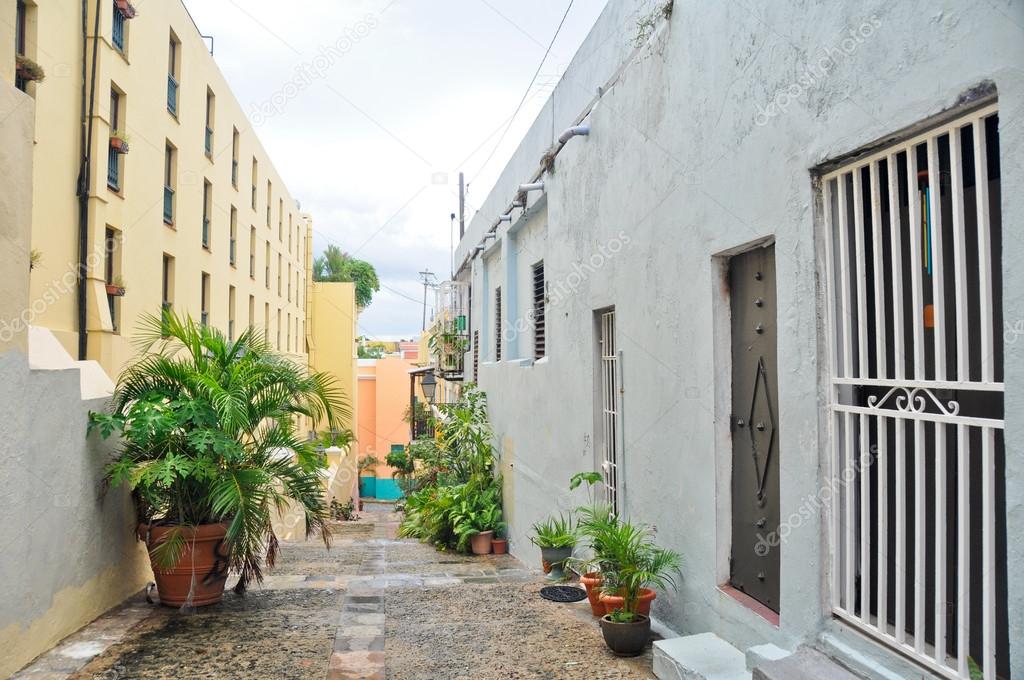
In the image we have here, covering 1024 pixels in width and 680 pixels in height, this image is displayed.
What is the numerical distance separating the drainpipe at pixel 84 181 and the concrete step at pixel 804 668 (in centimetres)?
1027

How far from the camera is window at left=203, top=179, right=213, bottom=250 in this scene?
16.6 m

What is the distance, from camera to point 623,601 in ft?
15.0

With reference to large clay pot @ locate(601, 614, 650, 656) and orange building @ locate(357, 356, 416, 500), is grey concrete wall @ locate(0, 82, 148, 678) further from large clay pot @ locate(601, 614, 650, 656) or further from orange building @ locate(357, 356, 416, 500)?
orange building @ locate(357, 356, 416, 500)

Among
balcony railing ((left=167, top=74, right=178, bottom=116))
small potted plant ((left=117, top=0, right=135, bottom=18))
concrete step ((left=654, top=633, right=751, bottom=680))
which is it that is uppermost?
small potted plant ((left=117, top=0, right=135, bottom=18))

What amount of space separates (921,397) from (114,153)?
11962 millimetres

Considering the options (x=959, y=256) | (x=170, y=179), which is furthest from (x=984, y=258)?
(x=170, y=179)

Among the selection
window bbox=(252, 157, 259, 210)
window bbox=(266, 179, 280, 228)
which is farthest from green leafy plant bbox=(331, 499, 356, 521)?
window bbox=(266, 179, 280, 228)

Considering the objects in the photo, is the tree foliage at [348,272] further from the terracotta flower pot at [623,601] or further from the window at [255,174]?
the terracotta flower pot at [623,601]

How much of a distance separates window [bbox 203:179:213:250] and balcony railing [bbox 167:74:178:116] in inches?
93.8

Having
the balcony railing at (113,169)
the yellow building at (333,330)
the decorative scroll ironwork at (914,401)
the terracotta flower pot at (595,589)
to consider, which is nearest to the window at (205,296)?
the balcony railing at (113,169)

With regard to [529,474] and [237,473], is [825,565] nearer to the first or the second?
[237,473]

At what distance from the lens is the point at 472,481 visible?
11.1 m

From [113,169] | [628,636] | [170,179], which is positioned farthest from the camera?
[170,179]

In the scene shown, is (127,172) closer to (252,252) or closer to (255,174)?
(252,252)
